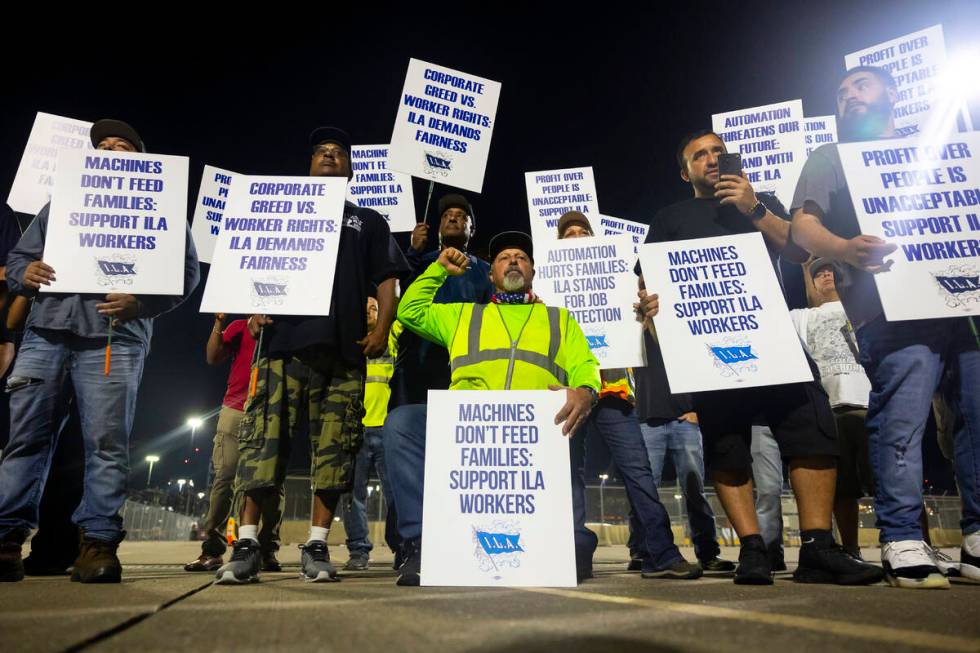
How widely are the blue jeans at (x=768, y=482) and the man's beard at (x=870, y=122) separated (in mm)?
2096

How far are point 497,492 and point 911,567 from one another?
166 cm

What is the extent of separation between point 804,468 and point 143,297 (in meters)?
3.48

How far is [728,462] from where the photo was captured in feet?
9.71

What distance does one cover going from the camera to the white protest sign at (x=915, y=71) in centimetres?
498

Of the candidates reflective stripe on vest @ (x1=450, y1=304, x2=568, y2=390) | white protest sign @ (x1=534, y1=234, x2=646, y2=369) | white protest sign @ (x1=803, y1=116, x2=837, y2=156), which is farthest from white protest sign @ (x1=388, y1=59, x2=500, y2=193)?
white protest sign @ (x1=803, y1=116, x2=837, y2=156)

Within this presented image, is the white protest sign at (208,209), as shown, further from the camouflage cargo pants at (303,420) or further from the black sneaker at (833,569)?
the black sneaker at (833,569)

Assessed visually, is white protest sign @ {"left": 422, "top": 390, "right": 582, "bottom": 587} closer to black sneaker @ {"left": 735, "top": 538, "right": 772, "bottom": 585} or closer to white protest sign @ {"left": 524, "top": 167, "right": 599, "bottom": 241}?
black sneaker @ {"left": 735, "top": 538, "right": 772, "bottom": 585}

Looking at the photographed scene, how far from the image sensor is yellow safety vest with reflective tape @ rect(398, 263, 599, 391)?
10.1ft

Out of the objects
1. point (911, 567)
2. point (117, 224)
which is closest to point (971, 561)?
point (911, 567)

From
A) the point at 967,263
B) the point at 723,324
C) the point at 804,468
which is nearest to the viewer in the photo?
the point at 967,263

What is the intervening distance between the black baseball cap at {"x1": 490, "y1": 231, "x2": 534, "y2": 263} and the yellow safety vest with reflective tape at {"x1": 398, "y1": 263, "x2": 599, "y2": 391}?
0.44 m

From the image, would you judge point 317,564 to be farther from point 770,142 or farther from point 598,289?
point 770,142

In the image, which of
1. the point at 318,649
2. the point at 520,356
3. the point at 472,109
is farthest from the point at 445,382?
the point at 472,109

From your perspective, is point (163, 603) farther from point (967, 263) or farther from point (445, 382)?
point (967, 263)
